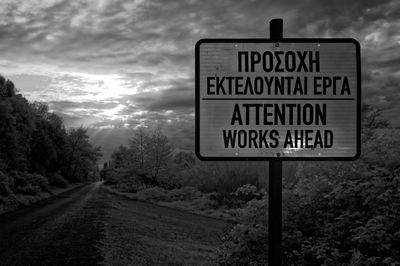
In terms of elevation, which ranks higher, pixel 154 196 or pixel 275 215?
pixel 275 215

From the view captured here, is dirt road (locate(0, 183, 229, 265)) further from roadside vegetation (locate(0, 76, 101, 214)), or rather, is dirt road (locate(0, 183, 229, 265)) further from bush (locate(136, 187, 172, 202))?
bush (locate(136, 187, 172, 202))

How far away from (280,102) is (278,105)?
25 mm

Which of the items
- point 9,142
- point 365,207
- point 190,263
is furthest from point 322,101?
point 9,142

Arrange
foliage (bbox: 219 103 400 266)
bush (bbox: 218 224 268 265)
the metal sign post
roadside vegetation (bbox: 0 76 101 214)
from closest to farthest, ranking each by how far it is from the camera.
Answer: the metal sign post, foliage (bbox: 219 103 400 266), bush (bbox: 218 224 268 265), roadside vegetation (bbox: 0 76 101 214)

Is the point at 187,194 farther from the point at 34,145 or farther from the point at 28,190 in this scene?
the point at 34,145

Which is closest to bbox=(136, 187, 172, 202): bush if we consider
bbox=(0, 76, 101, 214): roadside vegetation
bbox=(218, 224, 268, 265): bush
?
bbox=(0, 76, 101, 214): roadside vegetation

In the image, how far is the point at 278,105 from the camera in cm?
286

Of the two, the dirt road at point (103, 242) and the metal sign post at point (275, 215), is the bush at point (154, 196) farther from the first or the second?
the metal sign post at point (275, 215)

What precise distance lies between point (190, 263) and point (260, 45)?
8925 millimetres

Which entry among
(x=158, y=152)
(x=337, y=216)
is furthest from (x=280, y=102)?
(x=158, y=152)

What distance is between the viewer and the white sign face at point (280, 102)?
2.85m

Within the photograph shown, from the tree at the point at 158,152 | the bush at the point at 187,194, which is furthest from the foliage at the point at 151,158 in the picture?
the bush at the point at 187,194

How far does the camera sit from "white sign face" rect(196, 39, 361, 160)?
285 cm

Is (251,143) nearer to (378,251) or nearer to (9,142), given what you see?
(378,251)
